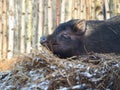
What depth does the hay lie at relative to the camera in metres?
4.31

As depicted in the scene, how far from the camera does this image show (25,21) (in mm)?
10680

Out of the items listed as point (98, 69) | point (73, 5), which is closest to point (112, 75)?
point (98, 69)

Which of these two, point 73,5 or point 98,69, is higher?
point 73,5

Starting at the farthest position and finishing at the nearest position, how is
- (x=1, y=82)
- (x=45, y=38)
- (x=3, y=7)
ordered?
(x=3, y=7) < (x=45, y=38) < (x=1, y=82)

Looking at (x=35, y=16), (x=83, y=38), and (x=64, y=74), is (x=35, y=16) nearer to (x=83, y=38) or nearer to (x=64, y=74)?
(x=83, y=38)

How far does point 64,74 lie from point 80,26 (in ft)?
6.03

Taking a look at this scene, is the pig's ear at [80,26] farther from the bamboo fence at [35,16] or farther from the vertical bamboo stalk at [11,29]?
the vertical bamboo stalk at [11,29]

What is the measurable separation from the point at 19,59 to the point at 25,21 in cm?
537

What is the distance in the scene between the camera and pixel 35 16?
10531 millimetres

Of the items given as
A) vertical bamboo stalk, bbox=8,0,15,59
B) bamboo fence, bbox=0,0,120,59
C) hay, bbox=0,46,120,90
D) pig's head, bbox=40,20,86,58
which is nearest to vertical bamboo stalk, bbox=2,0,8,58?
bamboo fence, bbox=0,0,120,59

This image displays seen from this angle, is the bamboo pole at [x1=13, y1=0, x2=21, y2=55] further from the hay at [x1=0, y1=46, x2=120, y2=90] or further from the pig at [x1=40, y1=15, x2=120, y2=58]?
the hay at [x1=0, y1=46, x2=120, y2=90]

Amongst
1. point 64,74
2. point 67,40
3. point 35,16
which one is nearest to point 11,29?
point 35,16

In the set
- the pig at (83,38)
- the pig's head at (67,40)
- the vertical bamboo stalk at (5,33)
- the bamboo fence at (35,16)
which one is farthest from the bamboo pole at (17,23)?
the pig's head at (67,40)

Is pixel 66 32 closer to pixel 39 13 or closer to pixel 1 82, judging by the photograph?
pixel 1 82
